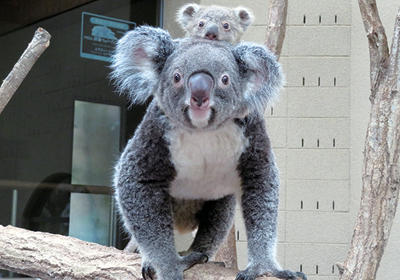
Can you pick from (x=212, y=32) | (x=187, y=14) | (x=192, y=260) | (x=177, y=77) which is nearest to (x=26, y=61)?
(x=177, y=77)

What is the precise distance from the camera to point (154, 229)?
6.91ft

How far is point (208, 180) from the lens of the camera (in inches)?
85.3

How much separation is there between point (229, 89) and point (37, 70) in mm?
2486

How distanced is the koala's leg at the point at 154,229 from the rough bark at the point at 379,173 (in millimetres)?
614

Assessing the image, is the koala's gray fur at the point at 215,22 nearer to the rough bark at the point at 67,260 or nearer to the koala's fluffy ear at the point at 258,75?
the koala's fluffy ear at the point at 258,75

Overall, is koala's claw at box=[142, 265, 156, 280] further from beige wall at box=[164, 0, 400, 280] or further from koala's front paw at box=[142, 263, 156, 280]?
beige wall at box=[164, 0, 400, 280]

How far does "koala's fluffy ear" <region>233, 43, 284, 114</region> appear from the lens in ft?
6.72

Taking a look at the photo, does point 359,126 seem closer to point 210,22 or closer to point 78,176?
point 210,22

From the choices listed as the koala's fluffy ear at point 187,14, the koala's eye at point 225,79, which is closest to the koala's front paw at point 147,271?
the koala's eye at point 225,79

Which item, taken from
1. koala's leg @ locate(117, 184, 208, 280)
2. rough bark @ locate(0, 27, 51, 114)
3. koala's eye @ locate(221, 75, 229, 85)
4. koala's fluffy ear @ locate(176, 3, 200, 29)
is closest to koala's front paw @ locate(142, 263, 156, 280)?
koala's leg @ locate(117, 184, 208, 280)

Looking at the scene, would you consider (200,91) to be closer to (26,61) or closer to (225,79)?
(225,79)

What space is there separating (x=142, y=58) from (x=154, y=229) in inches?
27.6

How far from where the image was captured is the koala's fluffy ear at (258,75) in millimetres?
2049

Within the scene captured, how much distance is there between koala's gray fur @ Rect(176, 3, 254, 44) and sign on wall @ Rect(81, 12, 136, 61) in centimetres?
86
